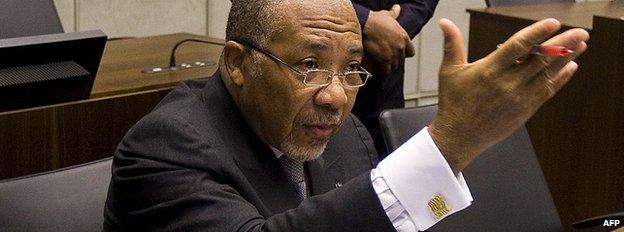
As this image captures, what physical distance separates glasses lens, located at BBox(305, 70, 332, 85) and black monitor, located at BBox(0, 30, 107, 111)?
1.02 meters

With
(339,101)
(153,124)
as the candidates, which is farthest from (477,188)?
(153,124)

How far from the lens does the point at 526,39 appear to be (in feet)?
3.95

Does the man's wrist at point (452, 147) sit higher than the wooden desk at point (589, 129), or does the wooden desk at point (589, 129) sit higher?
the man's wrist at point (452, 147)

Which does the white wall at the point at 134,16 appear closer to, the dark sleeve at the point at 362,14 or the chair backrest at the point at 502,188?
the dark sleeve at the point at 362,14

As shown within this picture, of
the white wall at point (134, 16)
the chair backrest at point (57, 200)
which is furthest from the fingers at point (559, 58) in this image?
the white wall at point (134, 16)

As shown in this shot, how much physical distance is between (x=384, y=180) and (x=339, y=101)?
0.30 metres

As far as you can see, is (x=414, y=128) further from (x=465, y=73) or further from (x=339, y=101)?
(x=465, y=73)

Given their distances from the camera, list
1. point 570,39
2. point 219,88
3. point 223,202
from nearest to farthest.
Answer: point 570,39, point 223,202, point 219,88

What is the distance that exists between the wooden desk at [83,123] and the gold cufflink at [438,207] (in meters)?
1.46

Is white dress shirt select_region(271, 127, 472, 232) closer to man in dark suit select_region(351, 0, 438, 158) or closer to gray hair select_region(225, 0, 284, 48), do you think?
gray hair select_region(225, 0, 284, 48)

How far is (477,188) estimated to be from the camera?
240 centimetres

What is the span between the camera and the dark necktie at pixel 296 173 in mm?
1843

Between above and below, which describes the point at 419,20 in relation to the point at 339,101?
below

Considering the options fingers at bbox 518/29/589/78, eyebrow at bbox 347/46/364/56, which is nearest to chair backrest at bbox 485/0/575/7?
eyebrow at bbox 347/46/364/56
